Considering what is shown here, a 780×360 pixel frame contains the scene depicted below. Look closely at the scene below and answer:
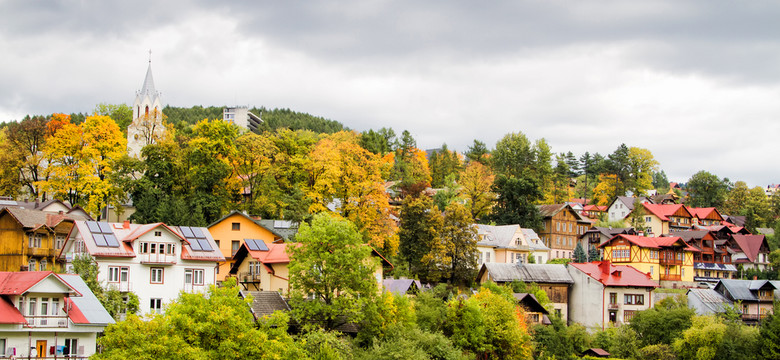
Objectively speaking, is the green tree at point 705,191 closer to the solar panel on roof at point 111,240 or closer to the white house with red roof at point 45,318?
the solar panel on roof at point 111,240

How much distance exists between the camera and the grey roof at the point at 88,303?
4178 centimetres

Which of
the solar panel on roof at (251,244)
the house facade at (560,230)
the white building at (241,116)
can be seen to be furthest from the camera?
the white building at (241,116)

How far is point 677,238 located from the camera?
8531cm

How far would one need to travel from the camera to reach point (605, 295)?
235ft

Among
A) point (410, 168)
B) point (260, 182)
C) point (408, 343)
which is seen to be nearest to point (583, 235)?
point (410, 168)

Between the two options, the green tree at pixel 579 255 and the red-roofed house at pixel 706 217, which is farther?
the red-roofed house at pixel 706 217

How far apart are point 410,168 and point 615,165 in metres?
36.9

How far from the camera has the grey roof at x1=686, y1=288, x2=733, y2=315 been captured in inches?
2849

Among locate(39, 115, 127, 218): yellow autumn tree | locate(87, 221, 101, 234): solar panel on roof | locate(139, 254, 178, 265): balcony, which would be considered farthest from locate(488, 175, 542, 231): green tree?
locate(87, 221, 101, 234): solar panel on roof

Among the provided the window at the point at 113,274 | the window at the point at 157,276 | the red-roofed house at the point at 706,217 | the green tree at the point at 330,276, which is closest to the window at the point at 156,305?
the window at the point at 157,276

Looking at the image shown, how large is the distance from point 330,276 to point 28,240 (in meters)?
21.1

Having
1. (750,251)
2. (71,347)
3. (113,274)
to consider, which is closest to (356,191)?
(113,274)

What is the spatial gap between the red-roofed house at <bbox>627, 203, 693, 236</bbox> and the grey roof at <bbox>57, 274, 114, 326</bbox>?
78.5 metres

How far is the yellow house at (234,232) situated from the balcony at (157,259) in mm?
11875
